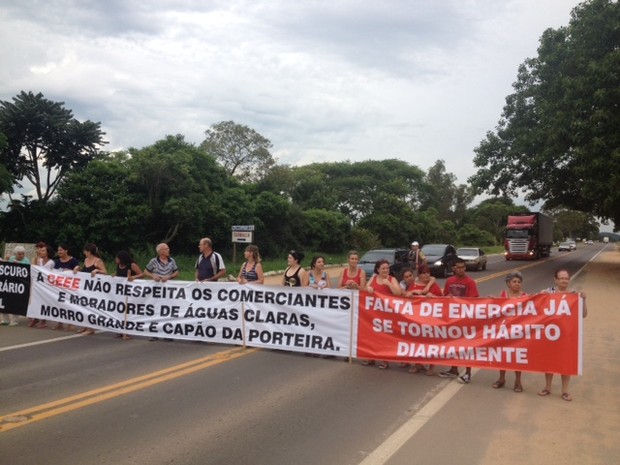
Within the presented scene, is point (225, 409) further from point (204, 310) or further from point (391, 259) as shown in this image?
point (391, 259)

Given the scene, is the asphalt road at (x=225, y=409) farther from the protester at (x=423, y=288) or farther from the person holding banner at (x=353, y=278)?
the person holding banner at (x=353, y=278)

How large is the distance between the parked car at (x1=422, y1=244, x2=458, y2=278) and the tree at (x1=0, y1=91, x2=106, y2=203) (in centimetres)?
2061

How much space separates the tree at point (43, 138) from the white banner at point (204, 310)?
21.5 meters

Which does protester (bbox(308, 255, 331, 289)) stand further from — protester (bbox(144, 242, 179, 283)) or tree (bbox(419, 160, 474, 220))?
tree (bbox(419, 160, 474, 220))

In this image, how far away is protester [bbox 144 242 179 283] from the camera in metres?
9.52

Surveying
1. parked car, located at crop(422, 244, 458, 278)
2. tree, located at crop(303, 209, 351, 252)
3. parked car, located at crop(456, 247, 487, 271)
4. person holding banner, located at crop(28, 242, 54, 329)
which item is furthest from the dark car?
tree, located at crop(303, 209, 351, 252)

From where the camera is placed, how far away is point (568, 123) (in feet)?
88.4

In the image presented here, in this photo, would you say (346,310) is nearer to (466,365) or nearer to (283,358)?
(283,358)

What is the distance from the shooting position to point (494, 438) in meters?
5.09

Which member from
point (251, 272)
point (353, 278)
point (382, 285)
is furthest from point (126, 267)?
point (382, 285)

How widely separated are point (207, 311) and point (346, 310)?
8.04 ft

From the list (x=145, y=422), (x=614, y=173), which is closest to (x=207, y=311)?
(x=145, y=422)

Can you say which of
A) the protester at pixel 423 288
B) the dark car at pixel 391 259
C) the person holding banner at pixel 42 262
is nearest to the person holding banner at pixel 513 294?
the protester at pixel 423 288

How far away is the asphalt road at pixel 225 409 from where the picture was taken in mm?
4637
